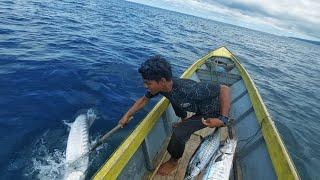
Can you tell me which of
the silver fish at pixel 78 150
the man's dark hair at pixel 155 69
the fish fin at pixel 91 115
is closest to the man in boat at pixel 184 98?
the man's dark hair at pixel 155 69

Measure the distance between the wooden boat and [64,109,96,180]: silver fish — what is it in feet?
4.25

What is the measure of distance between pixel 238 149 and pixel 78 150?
3.50 m

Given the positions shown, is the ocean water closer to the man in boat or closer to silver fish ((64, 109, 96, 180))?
silver fish ((64, 109, 96, 180))

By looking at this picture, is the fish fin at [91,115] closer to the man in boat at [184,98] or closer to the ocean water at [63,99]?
the ocean water at [63,99]

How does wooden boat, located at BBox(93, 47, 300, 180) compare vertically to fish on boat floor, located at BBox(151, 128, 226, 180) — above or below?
above

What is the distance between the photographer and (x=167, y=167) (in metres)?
5.61

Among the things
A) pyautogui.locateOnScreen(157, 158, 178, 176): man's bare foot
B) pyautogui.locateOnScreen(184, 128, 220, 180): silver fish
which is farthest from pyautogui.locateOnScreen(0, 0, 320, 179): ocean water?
pyautogui.locateOnScreen(184, 128, 220, 180): silver fish

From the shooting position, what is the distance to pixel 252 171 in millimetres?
5844

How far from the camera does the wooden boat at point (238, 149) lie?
4.60 metres

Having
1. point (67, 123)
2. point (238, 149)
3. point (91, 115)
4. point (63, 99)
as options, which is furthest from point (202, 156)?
point (63, 99)

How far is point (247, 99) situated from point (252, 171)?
363 centimetres

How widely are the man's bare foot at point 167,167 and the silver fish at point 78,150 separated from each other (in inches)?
60.1

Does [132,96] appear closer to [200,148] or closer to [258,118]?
[258,118]

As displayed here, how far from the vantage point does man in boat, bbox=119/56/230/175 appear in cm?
471
